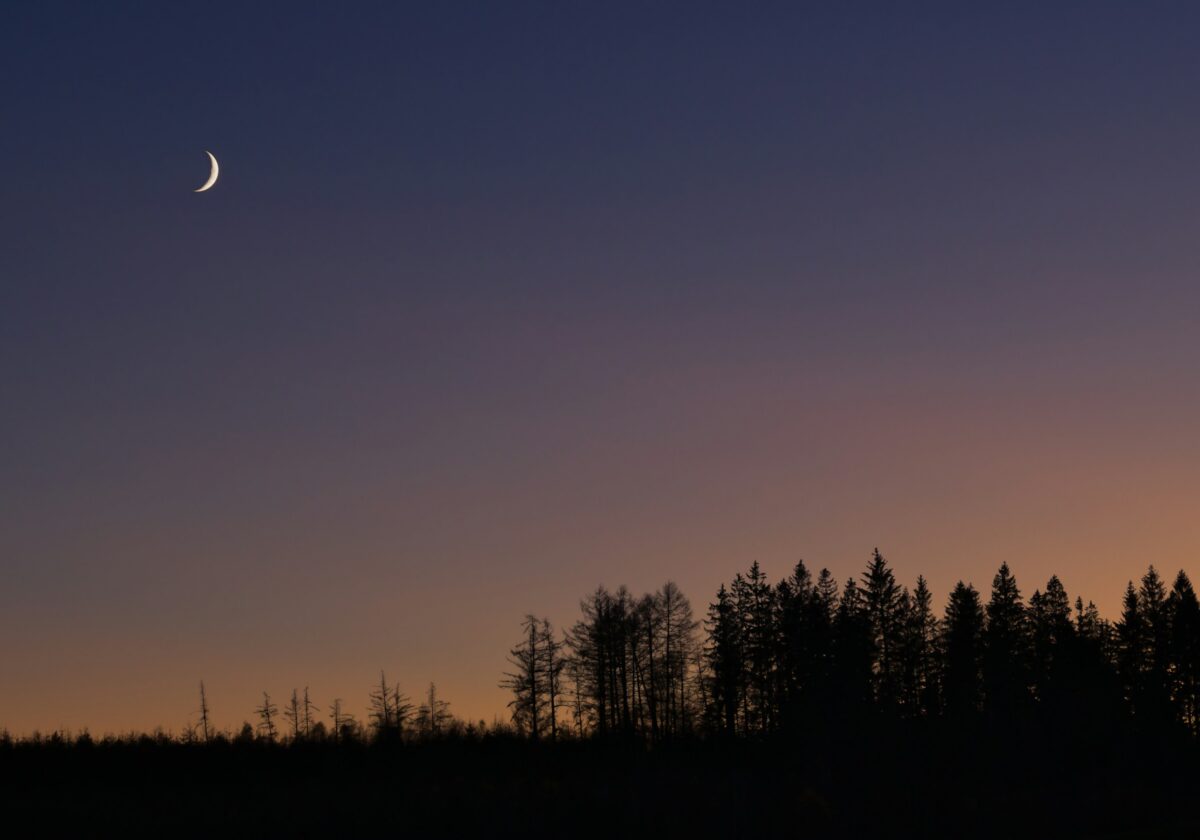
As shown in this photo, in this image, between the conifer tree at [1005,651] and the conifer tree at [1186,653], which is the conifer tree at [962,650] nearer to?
the conifer tree at [1005,651]

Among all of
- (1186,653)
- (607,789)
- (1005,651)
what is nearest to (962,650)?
(1005,651)

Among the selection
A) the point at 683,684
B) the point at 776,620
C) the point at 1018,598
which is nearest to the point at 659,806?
the point at 776,620

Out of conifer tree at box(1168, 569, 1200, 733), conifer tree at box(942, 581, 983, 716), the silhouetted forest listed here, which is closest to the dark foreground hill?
the silhouetted forest

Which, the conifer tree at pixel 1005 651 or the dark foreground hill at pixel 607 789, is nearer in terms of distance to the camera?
the dark foreground hill at pixel 607 789

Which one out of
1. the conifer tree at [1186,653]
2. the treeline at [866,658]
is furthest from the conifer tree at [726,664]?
the conifer tree at [1186,653]

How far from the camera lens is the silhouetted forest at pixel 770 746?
38000mm

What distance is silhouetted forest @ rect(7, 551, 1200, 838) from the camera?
38.0 m

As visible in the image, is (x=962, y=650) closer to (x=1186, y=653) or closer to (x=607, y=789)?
(x=1186, y=653)

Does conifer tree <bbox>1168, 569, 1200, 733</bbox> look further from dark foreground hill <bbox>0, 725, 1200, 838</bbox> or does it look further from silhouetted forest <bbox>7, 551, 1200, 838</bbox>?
dark foreground hill <bbox>0, 725, 1200, 838</bbox>

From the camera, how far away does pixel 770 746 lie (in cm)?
8019

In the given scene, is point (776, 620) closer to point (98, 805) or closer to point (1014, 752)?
point (1014, 752)

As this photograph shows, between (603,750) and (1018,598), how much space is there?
148 ft

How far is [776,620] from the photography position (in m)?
94.7

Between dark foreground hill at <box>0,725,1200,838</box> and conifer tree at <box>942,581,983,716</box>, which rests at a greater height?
conifer tree at <box>942,581,983,716</box>
